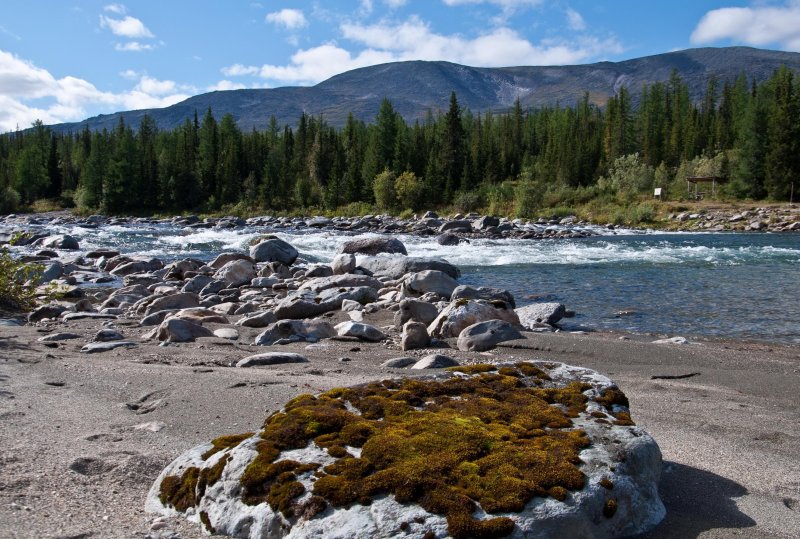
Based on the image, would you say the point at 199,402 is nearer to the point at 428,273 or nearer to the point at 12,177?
the point at 428,273

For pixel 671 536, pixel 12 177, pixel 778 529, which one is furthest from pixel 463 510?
pixel 12 177

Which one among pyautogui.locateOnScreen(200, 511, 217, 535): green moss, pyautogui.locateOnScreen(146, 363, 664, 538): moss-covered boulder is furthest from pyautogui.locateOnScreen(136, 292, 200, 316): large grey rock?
pyautogui.locateOnScreen(200, 511, 217, 535): green moss

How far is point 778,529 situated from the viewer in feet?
13.3

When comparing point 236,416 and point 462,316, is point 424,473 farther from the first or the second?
point 462,316

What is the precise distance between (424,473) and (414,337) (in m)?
6.99

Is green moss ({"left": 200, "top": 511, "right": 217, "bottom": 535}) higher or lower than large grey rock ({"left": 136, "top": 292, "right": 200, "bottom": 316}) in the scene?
higher

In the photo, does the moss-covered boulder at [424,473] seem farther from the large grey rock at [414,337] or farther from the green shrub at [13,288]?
the green shrub at [13,288]

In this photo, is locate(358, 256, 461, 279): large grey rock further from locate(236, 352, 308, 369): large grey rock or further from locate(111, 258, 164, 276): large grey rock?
locate(236, 352, 308, 369): large grey rock

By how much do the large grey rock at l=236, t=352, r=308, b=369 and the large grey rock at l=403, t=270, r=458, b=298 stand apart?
295 inches

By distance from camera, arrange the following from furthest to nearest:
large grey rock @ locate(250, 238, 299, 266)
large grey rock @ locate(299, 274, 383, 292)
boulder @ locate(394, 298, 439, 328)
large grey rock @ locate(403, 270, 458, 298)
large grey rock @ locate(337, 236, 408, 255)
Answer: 1. large grey rock @ locate(337, 236, 408, 255)
2. large grey rock @ locate(250, 238, 299, 266)
3. large grey rock @ locate(299, 274, 383, 292)
4. large grey rock @ locate(403, 270, 458, 298)
5. boulder @ locate(394, 298, 439, 328)

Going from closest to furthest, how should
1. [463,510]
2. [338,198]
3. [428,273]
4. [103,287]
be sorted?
[463,510] < [428,273] < [103,287] < [338,198]

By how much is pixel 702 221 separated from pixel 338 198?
Result: 4121 cm

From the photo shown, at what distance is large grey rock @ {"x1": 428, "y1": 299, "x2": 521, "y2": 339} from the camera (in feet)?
37.8

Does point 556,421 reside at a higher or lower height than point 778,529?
higher
